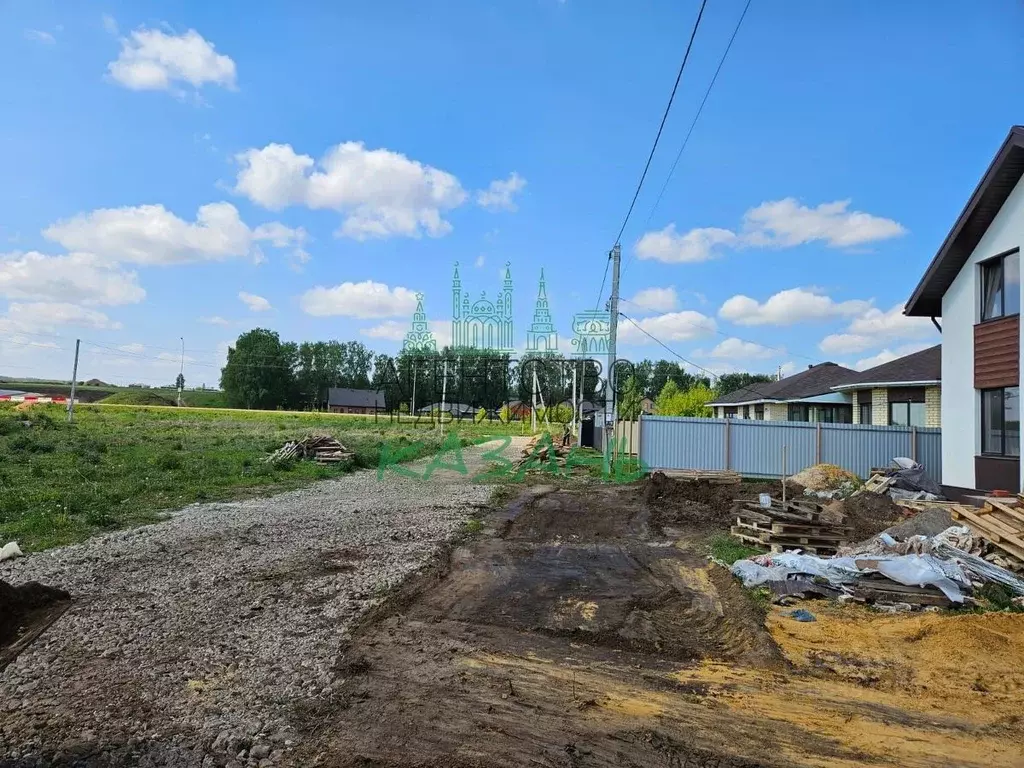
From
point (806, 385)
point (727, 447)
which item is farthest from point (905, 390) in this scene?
point (806, 385)

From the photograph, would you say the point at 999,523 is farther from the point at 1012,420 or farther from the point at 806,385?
the point at 806,385

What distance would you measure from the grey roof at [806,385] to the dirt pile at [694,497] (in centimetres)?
1178

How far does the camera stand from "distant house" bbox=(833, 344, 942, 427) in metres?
19.0

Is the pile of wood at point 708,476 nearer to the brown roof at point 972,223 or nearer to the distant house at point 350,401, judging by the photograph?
the brown roof at point 972,223

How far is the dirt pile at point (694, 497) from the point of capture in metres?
13.6

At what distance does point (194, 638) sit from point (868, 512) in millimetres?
12474

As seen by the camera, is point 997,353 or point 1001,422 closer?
point 997,353

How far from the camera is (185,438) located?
30.4 metres

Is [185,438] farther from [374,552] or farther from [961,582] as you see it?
[961,582]

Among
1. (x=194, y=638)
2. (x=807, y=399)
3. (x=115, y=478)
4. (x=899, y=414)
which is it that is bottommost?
(x=194, y=638)

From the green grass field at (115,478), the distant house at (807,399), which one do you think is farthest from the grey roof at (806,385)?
the green grass field at (115,478)

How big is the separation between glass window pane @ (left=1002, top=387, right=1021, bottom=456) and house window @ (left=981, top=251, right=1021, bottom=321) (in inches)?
62.6

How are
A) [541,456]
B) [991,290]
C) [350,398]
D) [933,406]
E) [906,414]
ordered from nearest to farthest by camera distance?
[991,290]
[933,406]
[906,414]
[541,456]
[350,398]

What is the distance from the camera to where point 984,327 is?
13.0 meters
